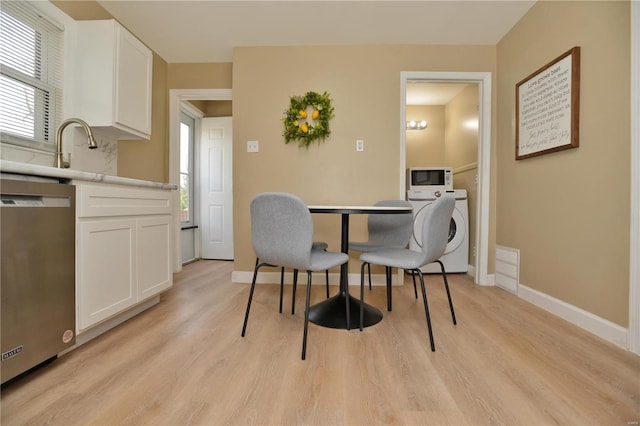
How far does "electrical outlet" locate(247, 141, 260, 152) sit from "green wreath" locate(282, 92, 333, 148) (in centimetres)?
30

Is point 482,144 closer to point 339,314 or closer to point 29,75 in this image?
point 339,314

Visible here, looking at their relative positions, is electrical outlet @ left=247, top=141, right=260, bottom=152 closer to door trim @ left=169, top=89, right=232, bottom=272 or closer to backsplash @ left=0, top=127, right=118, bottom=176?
door trim @ left=169, top=89, right=232, bottom=272

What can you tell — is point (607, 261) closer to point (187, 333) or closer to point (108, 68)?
point (187, 333)

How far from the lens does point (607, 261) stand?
1609 millimetres

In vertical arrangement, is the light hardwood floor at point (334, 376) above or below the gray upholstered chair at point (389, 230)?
below

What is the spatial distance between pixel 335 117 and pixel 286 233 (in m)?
1.73

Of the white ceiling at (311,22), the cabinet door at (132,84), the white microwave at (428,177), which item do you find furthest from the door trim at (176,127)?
the white microwave at (428,177)

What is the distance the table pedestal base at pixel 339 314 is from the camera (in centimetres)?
175

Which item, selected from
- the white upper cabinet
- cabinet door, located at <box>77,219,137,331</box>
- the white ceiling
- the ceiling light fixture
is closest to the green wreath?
the white ceiling

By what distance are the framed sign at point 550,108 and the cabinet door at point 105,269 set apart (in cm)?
286

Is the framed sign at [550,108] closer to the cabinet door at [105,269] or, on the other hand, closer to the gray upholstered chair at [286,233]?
the gray upholstered chair at [286,233]

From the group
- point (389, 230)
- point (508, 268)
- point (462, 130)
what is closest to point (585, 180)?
point (508, 268)

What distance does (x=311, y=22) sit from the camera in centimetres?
244

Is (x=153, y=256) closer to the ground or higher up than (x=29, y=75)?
closer to the ground
